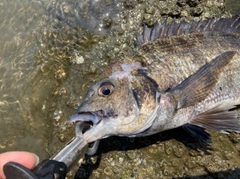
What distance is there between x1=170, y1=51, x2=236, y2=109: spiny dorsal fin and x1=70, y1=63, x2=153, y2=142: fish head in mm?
495

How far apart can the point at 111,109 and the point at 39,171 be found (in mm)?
924

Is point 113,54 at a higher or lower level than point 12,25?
lower

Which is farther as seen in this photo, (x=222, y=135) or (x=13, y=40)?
(x=13, y=40)

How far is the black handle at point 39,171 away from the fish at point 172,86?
0.45m

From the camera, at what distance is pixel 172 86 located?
9.98 feet

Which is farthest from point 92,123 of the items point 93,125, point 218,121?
point 218,121

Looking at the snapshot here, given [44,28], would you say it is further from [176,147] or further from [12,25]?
[176,147]

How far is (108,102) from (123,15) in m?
1.84

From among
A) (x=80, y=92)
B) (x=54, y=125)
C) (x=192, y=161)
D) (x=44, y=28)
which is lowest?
(x=192, y=161)

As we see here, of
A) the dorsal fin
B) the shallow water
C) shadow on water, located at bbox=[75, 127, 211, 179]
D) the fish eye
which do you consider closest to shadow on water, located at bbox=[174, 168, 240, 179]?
the shallow water

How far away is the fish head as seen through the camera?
2627 mm

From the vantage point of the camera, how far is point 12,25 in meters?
4.21

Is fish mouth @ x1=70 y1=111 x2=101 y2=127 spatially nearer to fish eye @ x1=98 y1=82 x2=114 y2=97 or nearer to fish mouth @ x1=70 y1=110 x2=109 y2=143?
fish mouth @ x1=70 y1=110 x2=109 y2=143

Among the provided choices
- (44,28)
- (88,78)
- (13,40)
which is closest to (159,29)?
(88,78)
